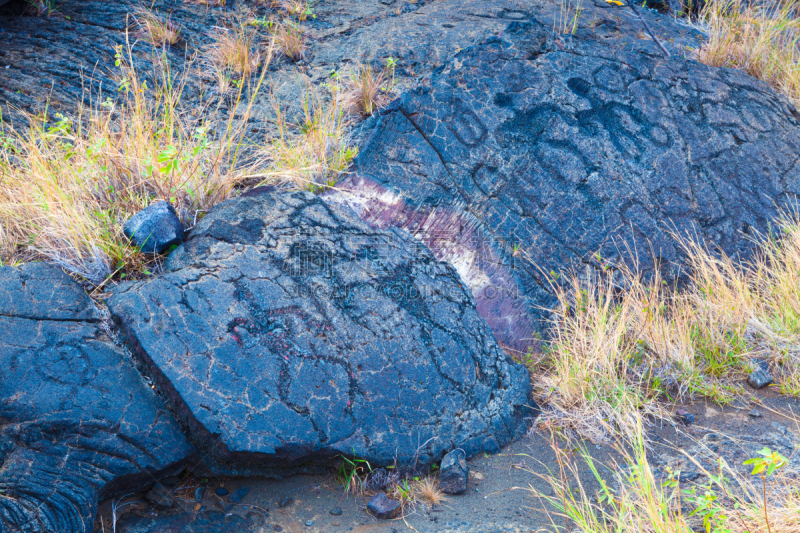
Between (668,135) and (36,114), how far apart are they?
4.32 m

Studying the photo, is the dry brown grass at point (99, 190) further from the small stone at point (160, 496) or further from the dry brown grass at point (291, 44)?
the dry brown grass at point (291, 44)

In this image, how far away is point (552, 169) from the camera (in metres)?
3.25

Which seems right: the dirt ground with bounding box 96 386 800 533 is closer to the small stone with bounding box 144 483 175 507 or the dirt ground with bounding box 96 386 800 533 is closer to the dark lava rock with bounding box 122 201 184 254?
the small stone with bounding box 144 483 175 507

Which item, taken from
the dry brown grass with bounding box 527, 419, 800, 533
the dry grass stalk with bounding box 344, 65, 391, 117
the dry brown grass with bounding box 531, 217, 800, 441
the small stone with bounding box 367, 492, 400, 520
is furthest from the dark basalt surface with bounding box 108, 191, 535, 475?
the dry grass stalk with bounding box 344, 65, 391, 117

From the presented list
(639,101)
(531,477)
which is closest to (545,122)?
(639,101)

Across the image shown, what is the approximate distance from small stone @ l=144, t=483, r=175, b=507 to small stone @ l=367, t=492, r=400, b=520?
0.70 metres

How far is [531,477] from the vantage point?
7.11 ft

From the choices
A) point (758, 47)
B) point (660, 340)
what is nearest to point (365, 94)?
point (660, 340)

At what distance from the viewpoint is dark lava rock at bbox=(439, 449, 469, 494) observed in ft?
6.79

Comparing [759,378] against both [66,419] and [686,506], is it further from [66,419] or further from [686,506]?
[66,419]

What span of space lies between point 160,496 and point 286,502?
0.43m

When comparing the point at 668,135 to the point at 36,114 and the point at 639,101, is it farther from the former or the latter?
the point at 36,114

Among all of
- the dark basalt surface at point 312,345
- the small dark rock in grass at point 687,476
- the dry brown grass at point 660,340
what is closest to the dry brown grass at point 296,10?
the dark basalt surface at point 312,345

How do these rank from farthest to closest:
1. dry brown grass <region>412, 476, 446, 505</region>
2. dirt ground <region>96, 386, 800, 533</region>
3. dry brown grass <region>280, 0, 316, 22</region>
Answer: dry brown grass <region>280, 0, 316, 22</region> → dry brown grass <region>412, 476, 446, 505</region> → dirt ground <region>96, 386, 800, 533</region>
